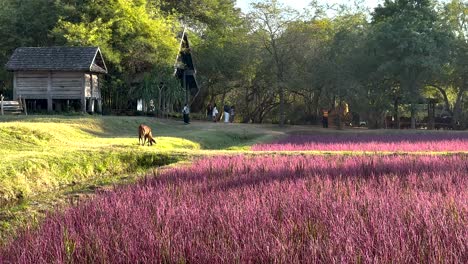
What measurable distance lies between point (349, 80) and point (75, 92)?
15.4m

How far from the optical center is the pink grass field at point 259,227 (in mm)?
3254

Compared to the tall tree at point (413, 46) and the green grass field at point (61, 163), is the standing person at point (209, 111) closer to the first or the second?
the tall tree at point (413, 46)

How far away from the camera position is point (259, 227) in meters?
3.95

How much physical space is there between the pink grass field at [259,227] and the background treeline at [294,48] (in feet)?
75.3

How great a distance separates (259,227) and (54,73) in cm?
2479

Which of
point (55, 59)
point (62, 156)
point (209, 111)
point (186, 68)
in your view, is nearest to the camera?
point (62, 156)

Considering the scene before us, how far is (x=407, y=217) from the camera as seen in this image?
4.27 metres

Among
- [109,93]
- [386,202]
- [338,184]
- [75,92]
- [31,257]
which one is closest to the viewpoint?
[31,257]

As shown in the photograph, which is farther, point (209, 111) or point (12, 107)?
point (209, 111)

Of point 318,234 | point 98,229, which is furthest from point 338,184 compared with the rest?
point 98,229

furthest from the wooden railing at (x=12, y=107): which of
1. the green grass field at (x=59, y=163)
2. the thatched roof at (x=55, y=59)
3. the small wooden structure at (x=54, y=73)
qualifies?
the green grass field at (x=59, y=163)

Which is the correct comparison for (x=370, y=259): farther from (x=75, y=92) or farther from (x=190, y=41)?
(x=190, y=41)

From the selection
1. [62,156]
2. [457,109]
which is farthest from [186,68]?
[62,156]

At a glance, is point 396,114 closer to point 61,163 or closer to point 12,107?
point 12,107
